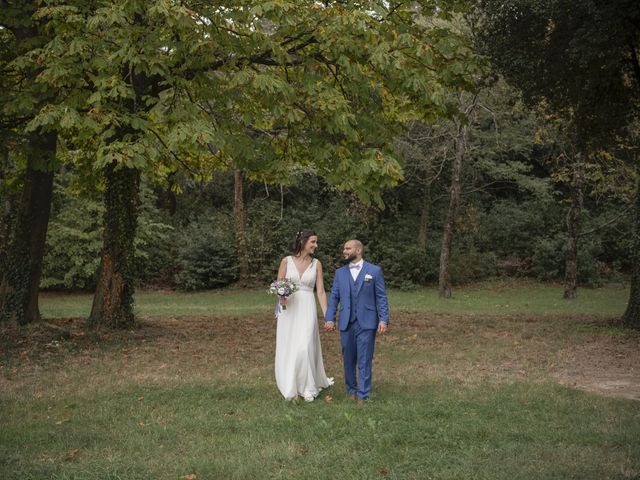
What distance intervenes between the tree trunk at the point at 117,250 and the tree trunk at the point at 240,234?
678 inches

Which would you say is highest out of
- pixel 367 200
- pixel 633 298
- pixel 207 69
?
pixel 207 69

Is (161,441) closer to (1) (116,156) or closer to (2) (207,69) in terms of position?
(1) (116,156)

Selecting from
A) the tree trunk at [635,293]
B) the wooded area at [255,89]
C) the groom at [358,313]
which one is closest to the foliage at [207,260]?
the wooded area at [255,89]

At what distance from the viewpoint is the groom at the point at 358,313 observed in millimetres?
8578

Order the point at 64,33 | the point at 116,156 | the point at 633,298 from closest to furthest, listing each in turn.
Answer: the point at 116,156, the point at 64,33, the point at 633,298

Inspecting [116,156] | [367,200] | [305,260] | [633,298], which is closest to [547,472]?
[305,260]

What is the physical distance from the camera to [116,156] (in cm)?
1075

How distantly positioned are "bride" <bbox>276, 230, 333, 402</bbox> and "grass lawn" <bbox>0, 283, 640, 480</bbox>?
302mm

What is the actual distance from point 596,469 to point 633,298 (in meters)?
12.0

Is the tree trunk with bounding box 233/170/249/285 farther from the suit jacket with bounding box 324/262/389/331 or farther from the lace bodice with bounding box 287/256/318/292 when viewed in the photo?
the suit jacket with bounding box 324/262/389/331

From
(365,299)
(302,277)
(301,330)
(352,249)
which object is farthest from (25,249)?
(365,299)

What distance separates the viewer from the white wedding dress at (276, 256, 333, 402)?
8.85 metres

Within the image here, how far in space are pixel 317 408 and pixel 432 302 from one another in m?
17.5

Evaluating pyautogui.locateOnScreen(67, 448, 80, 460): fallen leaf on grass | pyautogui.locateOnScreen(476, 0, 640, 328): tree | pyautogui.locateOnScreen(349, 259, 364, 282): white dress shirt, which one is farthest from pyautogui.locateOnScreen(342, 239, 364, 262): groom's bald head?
pyautogui.locateOnScreen(476, 0, 640, 328): tree
